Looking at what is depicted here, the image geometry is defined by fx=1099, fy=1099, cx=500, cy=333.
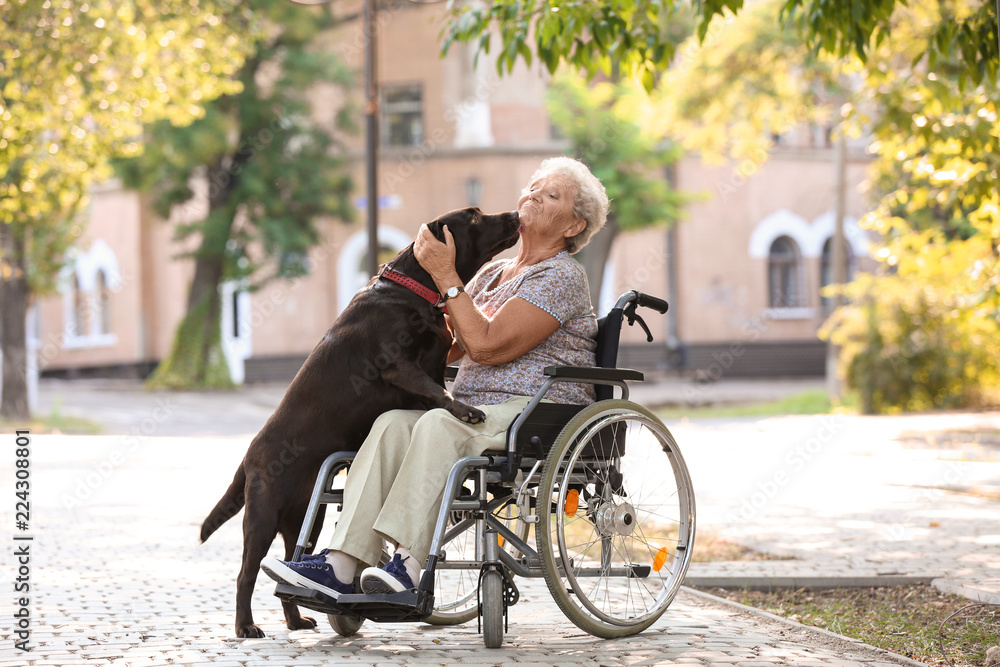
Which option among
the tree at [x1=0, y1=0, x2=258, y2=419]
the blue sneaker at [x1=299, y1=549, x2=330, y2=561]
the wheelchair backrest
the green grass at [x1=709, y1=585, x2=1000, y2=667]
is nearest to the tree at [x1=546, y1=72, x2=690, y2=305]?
the tree at [x1=0, y1=0, x2=258, y2=419]

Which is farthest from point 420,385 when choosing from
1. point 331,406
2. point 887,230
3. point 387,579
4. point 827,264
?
point 827,264

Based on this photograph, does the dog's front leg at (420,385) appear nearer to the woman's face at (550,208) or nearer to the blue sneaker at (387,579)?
the blue sneaker at (387,579)

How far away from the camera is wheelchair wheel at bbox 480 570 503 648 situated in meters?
3.64

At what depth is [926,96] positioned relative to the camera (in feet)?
25.4

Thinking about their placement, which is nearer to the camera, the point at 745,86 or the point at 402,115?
the point at 745,86

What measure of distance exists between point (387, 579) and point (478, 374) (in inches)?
38.0

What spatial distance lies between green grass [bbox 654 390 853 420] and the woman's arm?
45.0 ft

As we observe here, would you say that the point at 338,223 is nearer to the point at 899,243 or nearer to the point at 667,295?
the point at 667,295

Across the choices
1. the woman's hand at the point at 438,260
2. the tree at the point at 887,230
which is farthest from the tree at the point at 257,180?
the woman's hand at the point at 438,260

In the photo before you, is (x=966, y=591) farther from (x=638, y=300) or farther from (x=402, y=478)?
(x=402, y=478)

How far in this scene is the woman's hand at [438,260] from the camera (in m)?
3.88

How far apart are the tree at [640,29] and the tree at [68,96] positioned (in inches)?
297

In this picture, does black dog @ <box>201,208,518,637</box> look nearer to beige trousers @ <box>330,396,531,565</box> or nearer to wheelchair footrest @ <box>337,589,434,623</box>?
beige trousers @ <box>330,396,531,565</box>

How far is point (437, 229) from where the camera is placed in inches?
157
